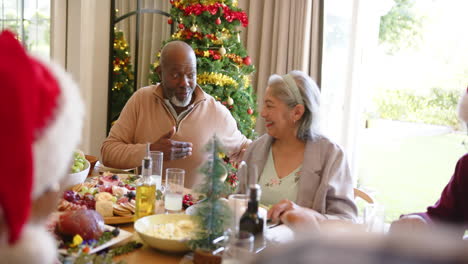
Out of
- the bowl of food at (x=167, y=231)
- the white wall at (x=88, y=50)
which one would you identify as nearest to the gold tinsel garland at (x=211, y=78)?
the white wall at (x=88, y=50)

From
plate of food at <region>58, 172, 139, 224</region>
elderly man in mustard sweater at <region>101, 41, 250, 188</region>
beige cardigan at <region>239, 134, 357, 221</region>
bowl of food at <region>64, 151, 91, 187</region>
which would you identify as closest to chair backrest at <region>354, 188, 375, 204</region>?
beige cardigan at <region>239, 134, 357, 221</region>

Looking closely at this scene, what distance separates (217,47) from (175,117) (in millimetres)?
1202

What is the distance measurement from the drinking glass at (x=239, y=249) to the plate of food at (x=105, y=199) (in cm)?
65

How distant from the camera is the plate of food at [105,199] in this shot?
5.56 ft

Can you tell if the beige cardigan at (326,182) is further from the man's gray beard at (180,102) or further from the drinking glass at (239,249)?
the man's gray beard at (180,102)

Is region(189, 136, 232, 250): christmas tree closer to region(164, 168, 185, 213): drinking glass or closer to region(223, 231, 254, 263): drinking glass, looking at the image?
region(223, 231, 254, 263): drinking glass

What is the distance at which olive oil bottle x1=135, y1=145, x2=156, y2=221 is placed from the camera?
169cm

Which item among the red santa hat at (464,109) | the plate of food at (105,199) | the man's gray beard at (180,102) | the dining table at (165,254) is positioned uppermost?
the red santa hat at (464,109)

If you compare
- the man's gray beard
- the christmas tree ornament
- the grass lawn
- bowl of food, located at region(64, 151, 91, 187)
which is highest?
the christmas tree ornament

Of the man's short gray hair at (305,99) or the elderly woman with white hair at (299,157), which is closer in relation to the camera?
the elderly woman with white hair at (299,157)

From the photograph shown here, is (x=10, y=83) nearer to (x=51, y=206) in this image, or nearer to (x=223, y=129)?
(x=51, y=206)

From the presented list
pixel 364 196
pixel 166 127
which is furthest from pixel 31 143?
pixel 166 127

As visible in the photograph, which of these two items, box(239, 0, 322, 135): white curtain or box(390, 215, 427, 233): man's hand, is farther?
box(239, 0, 322, 135): white curtain

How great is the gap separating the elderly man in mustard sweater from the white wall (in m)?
1.52
